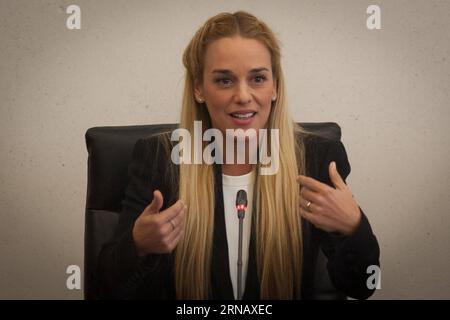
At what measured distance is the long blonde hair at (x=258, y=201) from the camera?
1397mm

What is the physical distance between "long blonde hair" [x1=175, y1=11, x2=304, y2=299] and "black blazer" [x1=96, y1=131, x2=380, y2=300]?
0.02 meters

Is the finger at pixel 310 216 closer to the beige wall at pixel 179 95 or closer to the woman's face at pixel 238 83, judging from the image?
the woman's face at pixel 238 83

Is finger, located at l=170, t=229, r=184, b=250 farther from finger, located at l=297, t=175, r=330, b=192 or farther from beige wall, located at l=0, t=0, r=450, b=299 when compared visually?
beige wall, located at l=0, t=0, r=450, b=299

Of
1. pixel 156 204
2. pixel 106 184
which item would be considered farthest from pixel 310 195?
pixel 106 184

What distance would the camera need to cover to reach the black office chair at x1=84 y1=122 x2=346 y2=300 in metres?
1.35

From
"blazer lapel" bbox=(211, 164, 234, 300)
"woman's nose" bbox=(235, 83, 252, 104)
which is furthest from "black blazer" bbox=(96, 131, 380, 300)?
"woman's nose" bbox=(235, 83, 252, 104)

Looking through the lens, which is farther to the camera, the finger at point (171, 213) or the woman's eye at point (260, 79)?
the woman's eye at point (260, 79)

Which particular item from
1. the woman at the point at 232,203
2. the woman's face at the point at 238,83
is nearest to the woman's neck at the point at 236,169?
the woman at the point at 232,203

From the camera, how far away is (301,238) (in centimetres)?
143

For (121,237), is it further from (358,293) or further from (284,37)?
(284,37)

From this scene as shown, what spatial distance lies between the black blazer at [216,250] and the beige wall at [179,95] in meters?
0.25

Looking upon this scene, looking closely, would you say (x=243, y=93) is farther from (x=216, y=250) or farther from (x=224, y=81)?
(x=216, y=250)

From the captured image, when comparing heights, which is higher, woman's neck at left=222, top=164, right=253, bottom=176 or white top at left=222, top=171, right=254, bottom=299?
woman's neck at left=222, top=164, right=253, bottom=176
